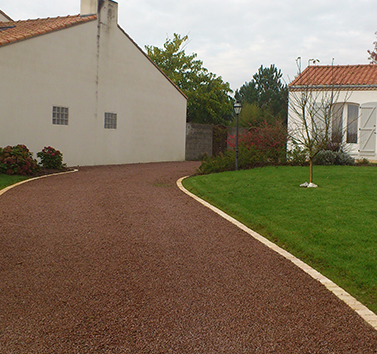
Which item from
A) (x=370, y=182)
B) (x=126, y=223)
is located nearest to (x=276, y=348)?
(x=126, y=223)

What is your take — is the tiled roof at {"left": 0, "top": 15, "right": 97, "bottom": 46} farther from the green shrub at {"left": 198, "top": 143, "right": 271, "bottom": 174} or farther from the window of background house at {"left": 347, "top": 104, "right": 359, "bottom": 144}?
the window of background house at {"left": 347, "top": 104, "right": 359, "bottom": 144}

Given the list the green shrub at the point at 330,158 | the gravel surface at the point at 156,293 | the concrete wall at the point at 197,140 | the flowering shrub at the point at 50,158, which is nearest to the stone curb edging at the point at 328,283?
the gravel surface at the point at 156,293

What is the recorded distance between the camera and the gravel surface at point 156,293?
3.10m

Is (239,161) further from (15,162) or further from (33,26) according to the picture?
(33,26)

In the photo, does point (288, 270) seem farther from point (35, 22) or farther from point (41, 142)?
point (35, 22)

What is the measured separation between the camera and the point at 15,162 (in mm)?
13359

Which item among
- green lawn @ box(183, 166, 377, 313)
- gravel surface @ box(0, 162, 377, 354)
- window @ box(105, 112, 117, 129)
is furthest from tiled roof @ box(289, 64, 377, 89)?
gravel surface @ box(0, 162, 377, 354)

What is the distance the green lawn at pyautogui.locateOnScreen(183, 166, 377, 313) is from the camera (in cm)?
481

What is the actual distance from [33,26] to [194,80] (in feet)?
67.8

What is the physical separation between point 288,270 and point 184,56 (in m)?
34.7

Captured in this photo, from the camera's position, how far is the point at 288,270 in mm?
4773

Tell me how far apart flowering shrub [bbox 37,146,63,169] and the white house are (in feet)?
2.25

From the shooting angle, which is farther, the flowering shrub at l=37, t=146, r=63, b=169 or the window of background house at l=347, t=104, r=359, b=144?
the window of background house at l=347, t=104, r=359, b=144

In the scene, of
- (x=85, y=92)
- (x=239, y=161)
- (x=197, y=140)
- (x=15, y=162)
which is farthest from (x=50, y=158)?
(x=197, y=140)
